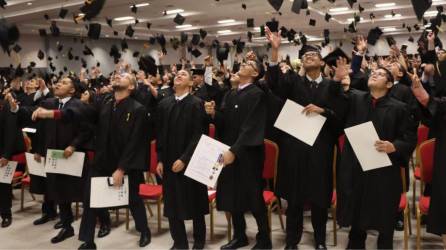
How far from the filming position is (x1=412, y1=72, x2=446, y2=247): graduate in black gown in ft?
12.0

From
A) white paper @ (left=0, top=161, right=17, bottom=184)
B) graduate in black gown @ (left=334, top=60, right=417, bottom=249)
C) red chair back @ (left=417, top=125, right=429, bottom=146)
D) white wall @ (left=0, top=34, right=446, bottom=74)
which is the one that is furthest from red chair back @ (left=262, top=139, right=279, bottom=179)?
white wall @ (left=0, top=34, right=446, bottom=74)

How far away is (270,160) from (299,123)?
31.7 inches

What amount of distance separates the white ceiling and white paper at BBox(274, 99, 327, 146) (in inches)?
422

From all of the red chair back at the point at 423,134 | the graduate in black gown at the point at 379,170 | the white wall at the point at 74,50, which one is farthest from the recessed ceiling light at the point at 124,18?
the graduate in black gown at the point at 379,170

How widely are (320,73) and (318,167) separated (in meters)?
0.85

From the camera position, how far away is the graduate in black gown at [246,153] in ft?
13.4

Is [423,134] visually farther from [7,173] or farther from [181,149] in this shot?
[7,173]

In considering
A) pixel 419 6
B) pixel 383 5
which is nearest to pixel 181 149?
pixel 419 6

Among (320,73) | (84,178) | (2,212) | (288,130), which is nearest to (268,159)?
(288,130)

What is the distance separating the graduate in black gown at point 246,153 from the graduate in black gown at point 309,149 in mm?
209

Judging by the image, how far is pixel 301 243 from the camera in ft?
14.9

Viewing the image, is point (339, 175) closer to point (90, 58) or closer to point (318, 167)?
point (318, 167)

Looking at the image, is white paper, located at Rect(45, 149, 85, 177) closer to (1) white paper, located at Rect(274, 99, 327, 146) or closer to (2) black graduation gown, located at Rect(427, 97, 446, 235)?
(1) white paper, located at Rect(274, 99, 327, 146)

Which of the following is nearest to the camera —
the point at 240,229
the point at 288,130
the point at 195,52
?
the point at 288,130
